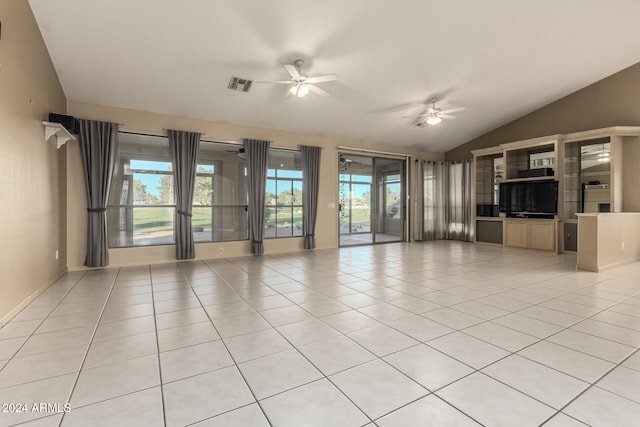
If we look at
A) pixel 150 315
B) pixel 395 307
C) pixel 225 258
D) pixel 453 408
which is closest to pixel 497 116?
pixel 395 307

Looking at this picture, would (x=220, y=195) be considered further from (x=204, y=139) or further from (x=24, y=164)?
(x=24, y=164)

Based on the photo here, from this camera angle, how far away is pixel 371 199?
9.25 meters

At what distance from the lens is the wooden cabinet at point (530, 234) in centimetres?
726

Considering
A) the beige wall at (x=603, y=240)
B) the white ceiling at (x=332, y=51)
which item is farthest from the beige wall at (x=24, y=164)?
the beige wall at (x=603, y=240)

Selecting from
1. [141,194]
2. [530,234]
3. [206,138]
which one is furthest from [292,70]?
[530,234]

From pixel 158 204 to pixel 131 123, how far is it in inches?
62.8

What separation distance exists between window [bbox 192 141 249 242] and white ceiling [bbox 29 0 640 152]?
838mm

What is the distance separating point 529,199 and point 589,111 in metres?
2.31

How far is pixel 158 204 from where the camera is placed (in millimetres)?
6078

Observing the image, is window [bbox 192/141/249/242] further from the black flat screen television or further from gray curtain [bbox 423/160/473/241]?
the black flat screen television

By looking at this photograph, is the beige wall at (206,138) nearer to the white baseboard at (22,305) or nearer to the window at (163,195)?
the window at (163,195)

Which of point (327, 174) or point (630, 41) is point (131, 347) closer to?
point (327, 174)

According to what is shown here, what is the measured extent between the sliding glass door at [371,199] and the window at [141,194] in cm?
439

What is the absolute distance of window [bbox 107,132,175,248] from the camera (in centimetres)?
577
